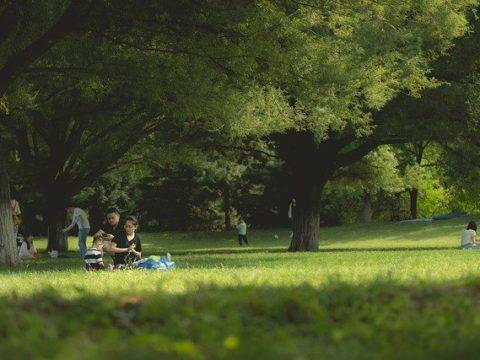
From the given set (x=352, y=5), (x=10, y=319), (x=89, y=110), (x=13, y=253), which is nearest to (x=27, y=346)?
(x=10, y=319)

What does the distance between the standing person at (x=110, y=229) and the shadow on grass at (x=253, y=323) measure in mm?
7490

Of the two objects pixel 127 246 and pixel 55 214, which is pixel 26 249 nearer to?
pixel 55 214

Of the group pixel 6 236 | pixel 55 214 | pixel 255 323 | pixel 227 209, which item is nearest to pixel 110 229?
pixel 6 236

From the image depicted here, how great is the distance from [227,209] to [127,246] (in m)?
42.6

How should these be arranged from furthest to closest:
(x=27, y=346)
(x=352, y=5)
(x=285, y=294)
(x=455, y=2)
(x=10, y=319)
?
(x=455, y=2), (x=352, y=5), (x=285, y=294), (x=10, y=319), (x=27, y=346)

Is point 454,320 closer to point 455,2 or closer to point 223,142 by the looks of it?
point 455,2

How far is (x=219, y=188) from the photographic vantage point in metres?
54.3

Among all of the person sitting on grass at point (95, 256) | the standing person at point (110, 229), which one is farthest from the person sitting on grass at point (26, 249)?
the person sitting on grass at point (95, 256)

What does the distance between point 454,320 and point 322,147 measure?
23692 mm

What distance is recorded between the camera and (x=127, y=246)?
1483cm

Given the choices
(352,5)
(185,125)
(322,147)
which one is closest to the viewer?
(352,5)

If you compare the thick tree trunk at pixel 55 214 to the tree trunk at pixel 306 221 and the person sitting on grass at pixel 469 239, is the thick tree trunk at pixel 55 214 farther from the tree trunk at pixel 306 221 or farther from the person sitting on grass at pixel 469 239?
the person sitting on grass at pixel 469 239

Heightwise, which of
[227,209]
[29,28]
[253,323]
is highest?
[29,28]

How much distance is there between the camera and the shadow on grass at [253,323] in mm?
4582
